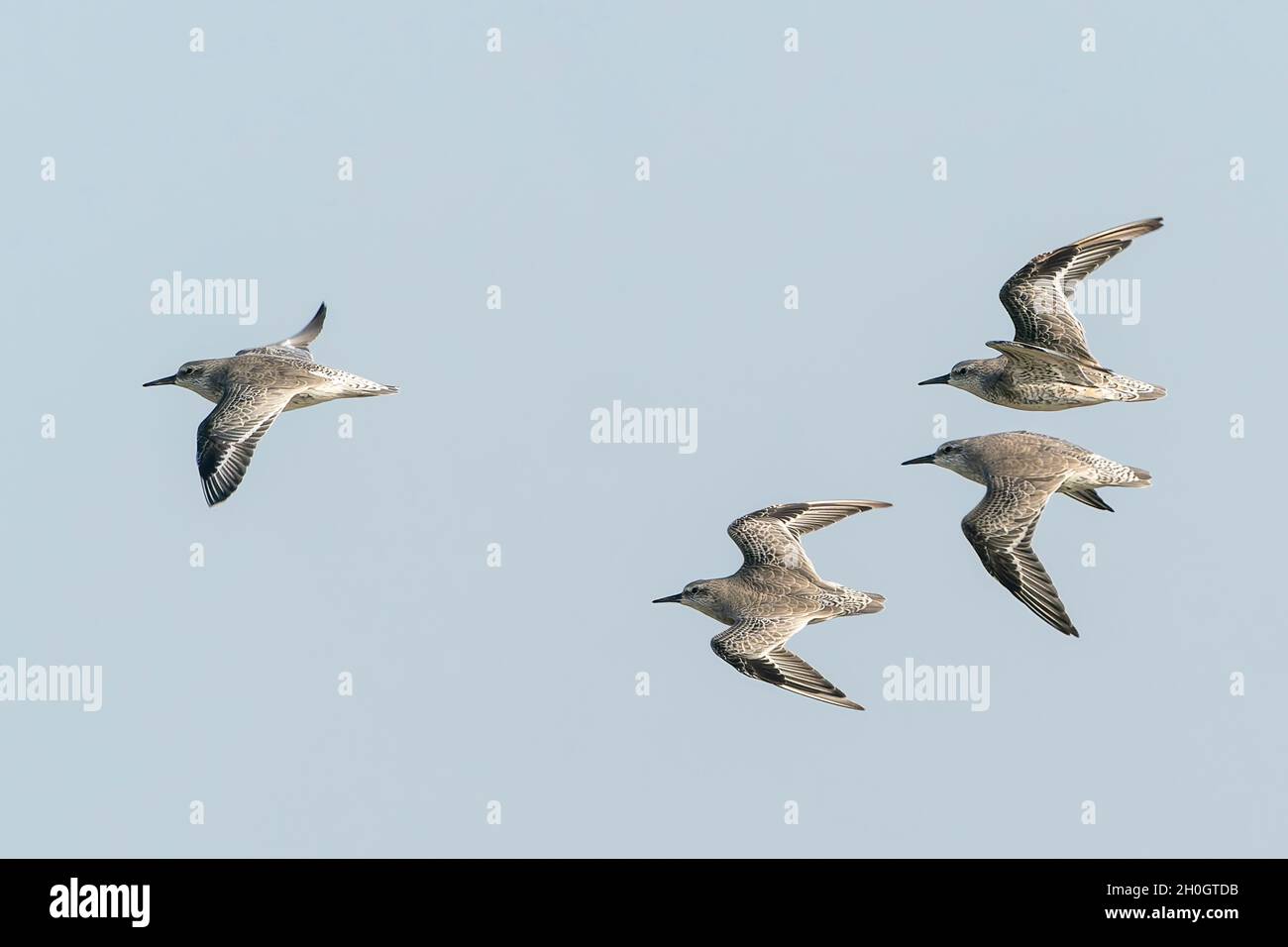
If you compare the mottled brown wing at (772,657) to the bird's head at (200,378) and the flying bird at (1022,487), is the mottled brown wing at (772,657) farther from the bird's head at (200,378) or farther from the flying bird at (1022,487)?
the bird's head at (200,378)

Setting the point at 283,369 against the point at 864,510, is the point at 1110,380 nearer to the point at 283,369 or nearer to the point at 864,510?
the point at 864,510

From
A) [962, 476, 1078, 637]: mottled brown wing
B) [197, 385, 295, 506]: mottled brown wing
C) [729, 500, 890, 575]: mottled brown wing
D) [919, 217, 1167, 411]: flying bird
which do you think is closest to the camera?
[962, 476, 1078, 637]: mottled brown wing

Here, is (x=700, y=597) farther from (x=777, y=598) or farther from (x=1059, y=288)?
(x=1059, y=288)

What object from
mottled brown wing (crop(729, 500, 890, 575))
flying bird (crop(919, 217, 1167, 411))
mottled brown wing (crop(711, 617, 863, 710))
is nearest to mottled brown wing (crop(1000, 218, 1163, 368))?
flying bird (crop(919, 217, 1167, 411))

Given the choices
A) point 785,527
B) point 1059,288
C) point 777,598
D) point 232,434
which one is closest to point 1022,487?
point 1059,288

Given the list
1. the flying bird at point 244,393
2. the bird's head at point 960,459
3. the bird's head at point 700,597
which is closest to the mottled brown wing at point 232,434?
the flying bird at point 244,393

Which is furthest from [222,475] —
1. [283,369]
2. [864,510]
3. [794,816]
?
[794,816]

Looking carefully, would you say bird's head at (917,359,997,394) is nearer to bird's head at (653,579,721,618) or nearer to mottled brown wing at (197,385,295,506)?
bird's head at (653,579,721,618)
